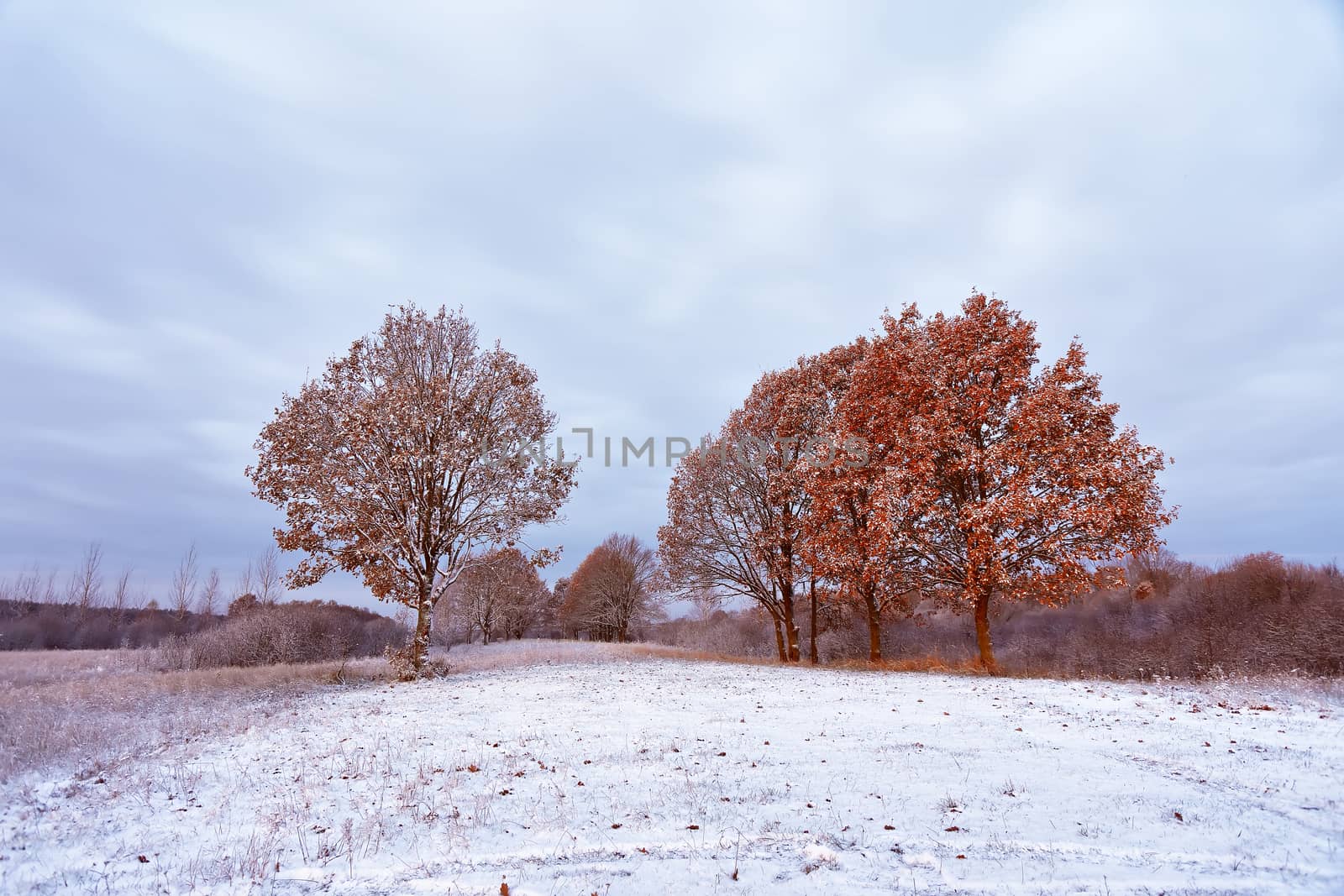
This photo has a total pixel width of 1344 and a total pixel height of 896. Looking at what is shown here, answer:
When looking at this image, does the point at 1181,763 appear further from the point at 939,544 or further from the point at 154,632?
the point at 154,632

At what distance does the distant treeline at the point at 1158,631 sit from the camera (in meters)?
20.1

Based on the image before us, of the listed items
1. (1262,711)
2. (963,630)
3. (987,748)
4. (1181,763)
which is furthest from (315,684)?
(963,630)

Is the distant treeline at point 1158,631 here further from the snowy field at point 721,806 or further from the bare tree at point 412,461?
the bare tree at point 412,461

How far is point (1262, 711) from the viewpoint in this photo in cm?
1141

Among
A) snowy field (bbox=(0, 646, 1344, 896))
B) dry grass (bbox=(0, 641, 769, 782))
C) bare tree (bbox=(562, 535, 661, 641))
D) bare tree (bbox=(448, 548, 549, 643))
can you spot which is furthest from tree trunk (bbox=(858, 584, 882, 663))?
bare tree (bbox=(562, 535, 661, 641))

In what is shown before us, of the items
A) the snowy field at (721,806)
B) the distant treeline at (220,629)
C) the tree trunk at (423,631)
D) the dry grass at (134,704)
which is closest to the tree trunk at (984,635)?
the snowy field at (721,806)

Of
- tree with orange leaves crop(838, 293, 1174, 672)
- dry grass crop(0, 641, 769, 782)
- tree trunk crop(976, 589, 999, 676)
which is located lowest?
dry grass crop(0, 641, 769, 782)

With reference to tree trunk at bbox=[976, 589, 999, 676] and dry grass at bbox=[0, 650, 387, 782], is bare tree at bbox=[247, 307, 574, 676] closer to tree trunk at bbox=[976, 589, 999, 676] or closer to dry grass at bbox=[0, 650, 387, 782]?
dry grass at bbox=[0, 650, 387, 782]

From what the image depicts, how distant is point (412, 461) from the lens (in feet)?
72.3

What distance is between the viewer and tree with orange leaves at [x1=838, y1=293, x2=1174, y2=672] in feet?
63.5

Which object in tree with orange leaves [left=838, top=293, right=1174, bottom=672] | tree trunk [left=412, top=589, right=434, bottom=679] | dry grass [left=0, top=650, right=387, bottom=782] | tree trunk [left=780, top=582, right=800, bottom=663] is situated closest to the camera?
dry grass [left=0, top=650, right=387, bottom=782]

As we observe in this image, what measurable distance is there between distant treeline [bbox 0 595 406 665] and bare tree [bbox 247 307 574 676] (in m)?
15.1

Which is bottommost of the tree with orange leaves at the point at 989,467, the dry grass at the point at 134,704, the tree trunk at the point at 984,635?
the dry grass at the point at 134,704

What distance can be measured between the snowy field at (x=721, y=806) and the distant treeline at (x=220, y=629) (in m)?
26.0
